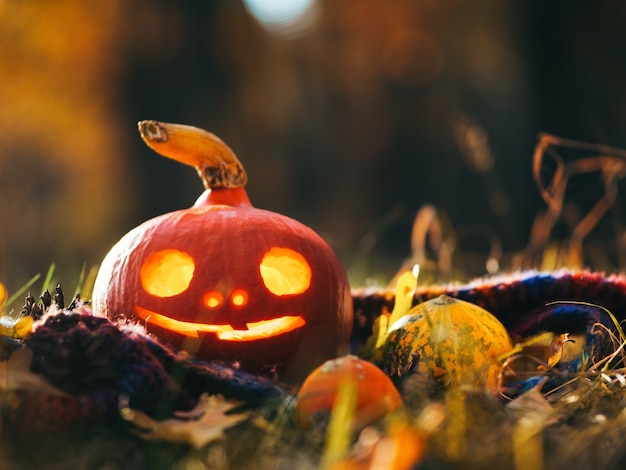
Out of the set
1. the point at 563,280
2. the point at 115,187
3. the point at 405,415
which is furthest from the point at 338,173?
the point at 405,415

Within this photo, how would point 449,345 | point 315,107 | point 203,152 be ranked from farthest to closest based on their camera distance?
point 315,107
point 203,152
point 449,345

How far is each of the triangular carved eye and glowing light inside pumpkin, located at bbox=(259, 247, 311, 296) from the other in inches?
7.0

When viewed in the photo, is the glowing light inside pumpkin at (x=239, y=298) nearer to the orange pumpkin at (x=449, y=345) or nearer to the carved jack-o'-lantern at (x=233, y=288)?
the carved jack-o'-lantern at (x=233, y=288)

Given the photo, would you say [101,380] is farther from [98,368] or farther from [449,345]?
[449,345]

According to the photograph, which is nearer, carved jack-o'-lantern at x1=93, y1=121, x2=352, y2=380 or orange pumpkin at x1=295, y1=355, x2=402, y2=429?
orange pumpkin at x1=295, y1=355, x2=402, y2=429

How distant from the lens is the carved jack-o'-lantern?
5.03 feet

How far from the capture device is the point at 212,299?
5.00ft

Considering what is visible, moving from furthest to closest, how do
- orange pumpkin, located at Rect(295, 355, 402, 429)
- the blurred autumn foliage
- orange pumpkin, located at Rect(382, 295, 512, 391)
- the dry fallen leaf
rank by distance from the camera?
the blurred autumn foliage
orange pumpkin, located at Rect(382, 295, 512, 391)
orange pumpkin, located at Rect(295, 355, 402, 429)
the dry fallen leaf

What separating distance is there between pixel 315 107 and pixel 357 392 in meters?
9.52

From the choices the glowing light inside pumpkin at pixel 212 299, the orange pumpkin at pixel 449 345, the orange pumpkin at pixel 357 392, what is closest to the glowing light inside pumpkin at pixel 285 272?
the glowing light inside pumpkin at pixel 212 299

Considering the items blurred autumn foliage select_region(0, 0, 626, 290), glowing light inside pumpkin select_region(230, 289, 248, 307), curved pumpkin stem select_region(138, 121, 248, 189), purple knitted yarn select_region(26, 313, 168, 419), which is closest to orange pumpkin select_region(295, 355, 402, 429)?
purple knitted yarn select_region(26, 313, 168, 419)

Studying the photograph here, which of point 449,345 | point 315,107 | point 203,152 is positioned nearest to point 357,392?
point 449,345

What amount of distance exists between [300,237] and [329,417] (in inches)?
24.7

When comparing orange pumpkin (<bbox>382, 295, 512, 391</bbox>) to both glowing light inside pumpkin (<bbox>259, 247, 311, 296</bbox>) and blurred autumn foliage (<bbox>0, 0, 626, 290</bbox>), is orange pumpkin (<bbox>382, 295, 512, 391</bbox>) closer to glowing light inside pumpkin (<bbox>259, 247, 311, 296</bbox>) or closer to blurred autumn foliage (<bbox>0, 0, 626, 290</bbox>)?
glowing light inside pumpkin (<bbox>259, 247, 311, 296</bbox>)
